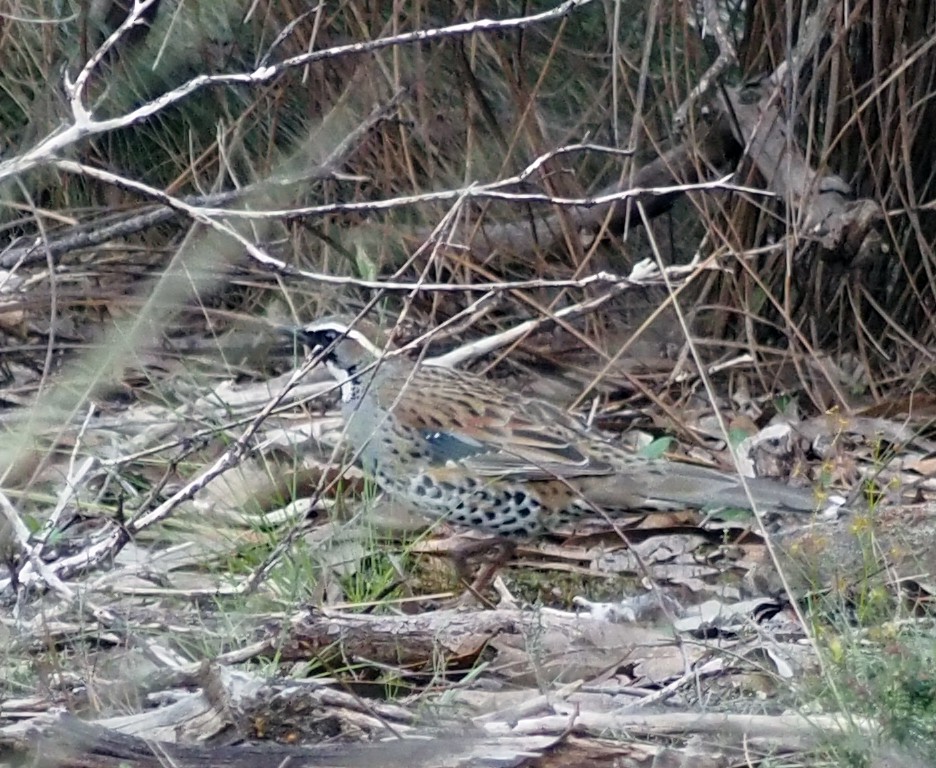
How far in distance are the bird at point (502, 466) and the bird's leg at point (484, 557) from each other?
0.06 meters

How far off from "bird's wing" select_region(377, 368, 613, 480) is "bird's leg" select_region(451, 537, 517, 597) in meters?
0.24

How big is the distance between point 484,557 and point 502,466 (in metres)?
0.32

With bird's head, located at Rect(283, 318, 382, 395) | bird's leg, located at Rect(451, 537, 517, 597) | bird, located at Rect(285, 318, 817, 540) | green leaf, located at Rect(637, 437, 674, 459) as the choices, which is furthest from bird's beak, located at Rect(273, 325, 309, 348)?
green leaf, located at Rect(637, 437, 674, 459)

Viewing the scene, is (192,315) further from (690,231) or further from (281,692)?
(281,692)

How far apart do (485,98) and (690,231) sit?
104cm

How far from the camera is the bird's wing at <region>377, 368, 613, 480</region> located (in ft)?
15.9

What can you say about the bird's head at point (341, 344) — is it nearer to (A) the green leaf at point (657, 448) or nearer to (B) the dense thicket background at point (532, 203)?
(B) the dense thicket background at point (532, 203)

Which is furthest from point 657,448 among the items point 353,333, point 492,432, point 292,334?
point 292,334

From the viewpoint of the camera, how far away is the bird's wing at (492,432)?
486 centimetres

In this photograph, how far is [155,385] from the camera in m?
5.70

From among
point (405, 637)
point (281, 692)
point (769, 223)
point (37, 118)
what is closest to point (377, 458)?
point (405, 637)

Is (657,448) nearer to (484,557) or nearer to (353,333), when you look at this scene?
(484,557)

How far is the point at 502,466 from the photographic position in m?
4.89

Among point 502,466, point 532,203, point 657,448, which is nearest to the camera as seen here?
point 502,466
